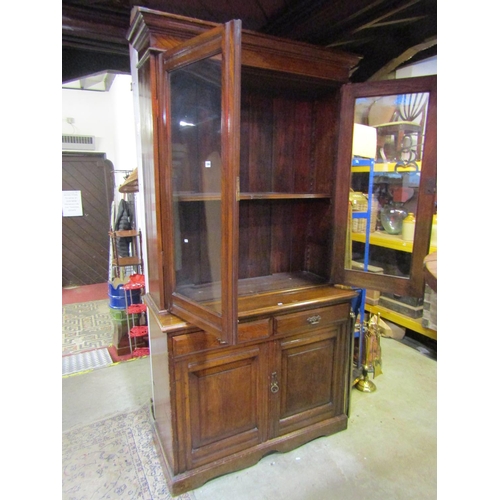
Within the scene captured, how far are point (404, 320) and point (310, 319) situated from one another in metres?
1.84

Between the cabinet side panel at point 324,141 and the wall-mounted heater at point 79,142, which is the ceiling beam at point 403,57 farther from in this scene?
the wall-mounted heater at point 79,142

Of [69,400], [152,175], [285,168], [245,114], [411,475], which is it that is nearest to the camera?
[152,175]

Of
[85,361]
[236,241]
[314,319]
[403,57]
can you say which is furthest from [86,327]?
[403,57]

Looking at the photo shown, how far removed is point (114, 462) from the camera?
6.15 feet

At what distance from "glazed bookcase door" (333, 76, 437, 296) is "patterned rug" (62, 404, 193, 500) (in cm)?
149

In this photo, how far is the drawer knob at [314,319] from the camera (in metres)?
1.85

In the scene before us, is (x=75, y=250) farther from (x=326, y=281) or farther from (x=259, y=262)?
(x=326, y=281)

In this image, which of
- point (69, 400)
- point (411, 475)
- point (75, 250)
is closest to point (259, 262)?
point (411, 475)

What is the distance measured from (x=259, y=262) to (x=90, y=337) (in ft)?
7.80

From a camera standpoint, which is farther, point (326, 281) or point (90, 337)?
point (90, 337)

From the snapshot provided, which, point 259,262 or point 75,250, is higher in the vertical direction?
point 259,262

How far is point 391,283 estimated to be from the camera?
1.89 metres

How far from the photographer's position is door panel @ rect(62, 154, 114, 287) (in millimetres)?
5348

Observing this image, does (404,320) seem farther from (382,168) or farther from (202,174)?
(202,174)
